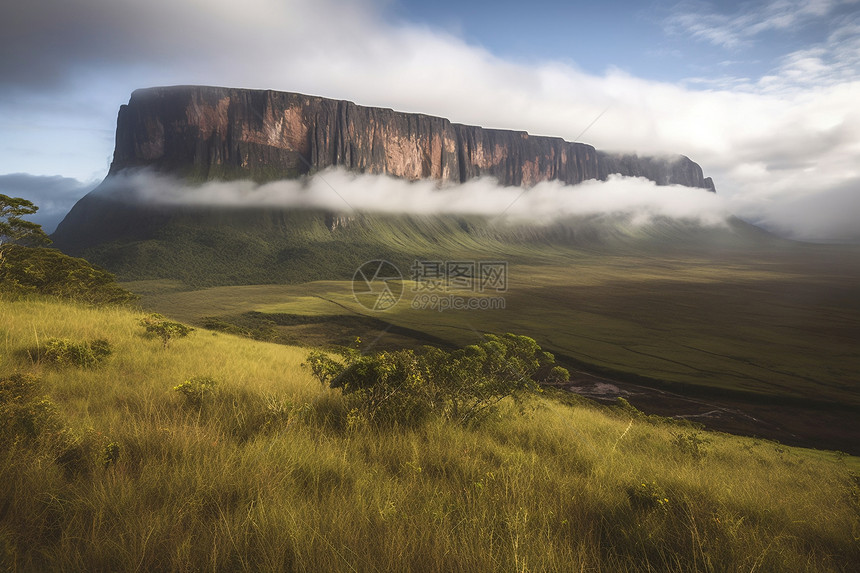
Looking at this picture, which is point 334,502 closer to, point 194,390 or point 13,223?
point 194,390

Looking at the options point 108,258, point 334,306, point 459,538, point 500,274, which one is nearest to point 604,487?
point 459,538

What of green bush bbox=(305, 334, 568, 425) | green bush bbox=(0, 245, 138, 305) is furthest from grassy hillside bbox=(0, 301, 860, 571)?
green bush bbox=(0, 245, 138, 305)

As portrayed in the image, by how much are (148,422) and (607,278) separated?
5638 inches

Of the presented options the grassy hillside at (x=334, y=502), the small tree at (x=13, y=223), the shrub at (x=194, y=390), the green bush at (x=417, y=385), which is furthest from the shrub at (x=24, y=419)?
the small tree at (x=13, y=223)

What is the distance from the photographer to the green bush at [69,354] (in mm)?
6074

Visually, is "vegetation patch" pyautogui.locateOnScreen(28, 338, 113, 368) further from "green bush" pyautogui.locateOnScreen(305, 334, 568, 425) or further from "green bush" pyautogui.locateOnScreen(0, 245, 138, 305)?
"green bush" pyautogui.locateOnScreen(0, 245, 138, 305)

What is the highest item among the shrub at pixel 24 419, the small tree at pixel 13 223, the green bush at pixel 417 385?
the small tree at pixel 13 223

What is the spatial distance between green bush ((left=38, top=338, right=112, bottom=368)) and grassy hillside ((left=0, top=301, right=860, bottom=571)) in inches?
41.0

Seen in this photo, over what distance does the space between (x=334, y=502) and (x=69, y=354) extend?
19.6 ft

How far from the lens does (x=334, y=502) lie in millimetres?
2990

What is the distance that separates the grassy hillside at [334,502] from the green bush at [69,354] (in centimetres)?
104

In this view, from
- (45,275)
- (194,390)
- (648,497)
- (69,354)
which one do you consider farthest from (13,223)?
(648,497)

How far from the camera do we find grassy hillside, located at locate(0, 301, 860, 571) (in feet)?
7.97

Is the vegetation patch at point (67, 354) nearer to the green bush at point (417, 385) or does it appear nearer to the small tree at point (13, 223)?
the green bush at point (417, 385)
